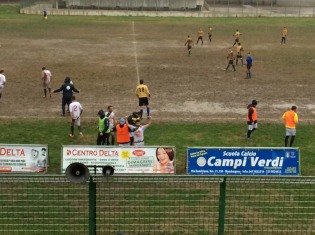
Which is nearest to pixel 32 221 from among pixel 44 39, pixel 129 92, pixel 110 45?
pixel 129 92

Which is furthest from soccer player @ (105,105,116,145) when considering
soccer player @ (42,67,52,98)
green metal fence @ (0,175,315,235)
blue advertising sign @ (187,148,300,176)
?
soccer player @ (42,67,52,98)

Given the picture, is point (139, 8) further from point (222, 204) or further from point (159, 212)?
point (222, 204)

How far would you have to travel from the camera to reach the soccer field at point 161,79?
19.4 m

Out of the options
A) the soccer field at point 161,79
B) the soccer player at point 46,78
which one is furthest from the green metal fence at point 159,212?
the soccer player at point 46,78

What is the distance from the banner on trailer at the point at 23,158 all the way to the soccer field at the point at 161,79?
2.70ft

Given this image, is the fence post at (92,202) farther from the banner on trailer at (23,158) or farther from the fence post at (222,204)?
the banner on trailer at (23,158)

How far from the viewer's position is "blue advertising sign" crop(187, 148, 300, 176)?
47.2 ft

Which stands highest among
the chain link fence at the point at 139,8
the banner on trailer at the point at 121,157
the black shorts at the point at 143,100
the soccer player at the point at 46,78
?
the chain link fence at the point at 139,8

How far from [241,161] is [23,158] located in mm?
6512

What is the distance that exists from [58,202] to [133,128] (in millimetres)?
4729

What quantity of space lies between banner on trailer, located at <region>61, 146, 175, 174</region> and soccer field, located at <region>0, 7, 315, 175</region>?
1177 millimetres

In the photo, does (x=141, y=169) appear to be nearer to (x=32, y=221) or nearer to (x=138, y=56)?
(x=32, y=221)

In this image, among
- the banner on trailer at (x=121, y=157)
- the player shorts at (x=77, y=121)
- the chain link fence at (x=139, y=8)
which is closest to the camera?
the banner on trailer at (x=121, y=157)

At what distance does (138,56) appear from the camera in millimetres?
36281
